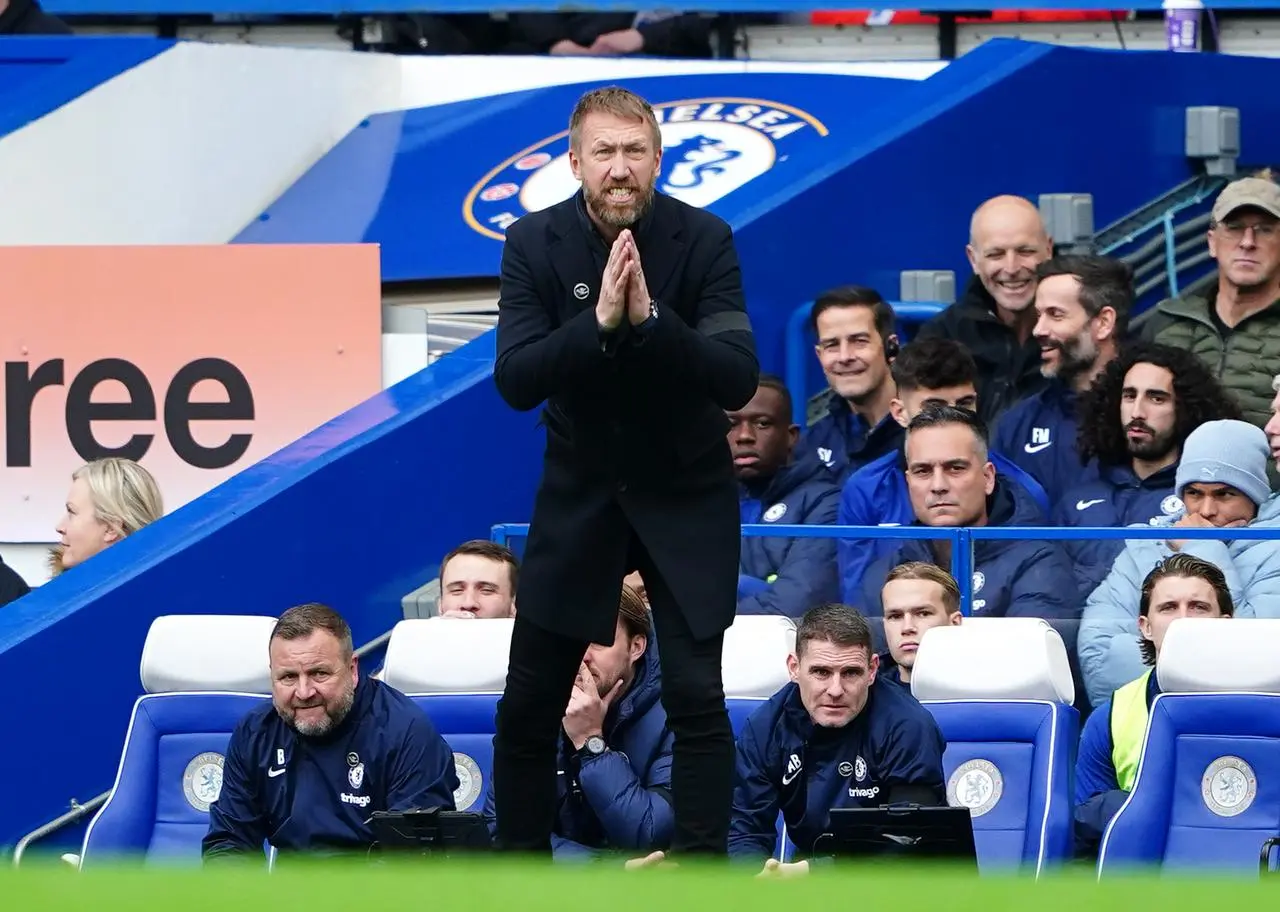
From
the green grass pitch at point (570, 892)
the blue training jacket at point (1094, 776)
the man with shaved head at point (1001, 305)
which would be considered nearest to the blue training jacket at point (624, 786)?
→ the blue training jacket at point (1094, 776)

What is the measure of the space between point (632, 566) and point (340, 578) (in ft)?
10.6

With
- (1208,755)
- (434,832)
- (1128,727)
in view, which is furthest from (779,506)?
(434,832)

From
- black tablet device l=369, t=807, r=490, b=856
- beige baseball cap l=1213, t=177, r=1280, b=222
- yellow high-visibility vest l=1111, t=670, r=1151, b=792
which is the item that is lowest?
black tablet device l=369, t=807, r=490, b=856

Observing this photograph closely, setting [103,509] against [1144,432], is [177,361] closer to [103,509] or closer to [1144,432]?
[103,509]

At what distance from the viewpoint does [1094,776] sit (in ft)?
22.1

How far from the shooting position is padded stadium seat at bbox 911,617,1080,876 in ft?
21.3

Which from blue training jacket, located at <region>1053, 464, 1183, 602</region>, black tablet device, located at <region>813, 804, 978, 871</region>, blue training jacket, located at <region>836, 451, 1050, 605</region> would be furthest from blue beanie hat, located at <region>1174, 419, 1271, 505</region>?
black tablet device, located at <region>813, 804, 978, 871</region>

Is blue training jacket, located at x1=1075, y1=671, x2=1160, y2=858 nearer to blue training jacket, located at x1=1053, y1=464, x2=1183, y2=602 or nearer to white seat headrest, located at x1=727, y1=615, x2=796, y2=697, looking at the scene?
white seat headrest, located at x1=727, y1=615, x2=796, y2=697

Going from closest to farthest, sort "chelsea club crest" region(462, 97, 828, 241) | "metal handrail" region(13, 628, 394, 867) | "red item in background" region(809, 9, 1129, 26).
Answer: "metal handrail" region(13, 628, 394, 867), "chelsea club crest" region(462, 97, 828, 241), "red item in background" region(809, 9, 1129, 26)

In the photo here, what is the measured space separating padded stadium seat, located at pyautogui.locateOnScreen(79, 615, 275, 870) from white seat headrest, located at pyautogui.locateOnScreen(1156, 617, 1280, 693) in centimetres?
249

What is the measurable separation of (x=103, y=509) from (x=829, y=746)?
9.76 ft

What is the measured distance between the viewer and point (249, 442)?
30.2ft

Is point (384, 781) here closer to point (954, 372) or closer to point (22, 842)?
point (22, 842)

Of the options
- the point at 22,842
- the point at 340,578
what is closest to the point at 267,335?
the point at 340,578
